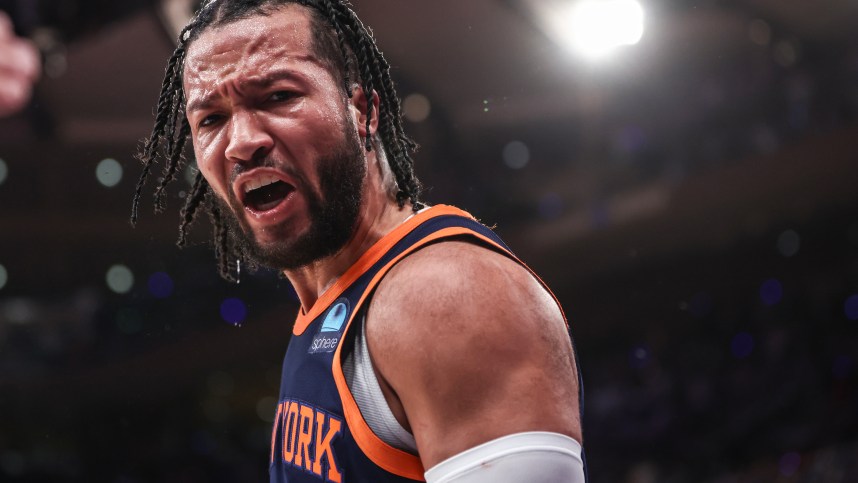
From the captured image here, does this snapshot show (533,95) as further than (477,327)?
Yes

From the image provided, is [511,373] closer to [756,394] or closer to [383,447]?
[383,447]

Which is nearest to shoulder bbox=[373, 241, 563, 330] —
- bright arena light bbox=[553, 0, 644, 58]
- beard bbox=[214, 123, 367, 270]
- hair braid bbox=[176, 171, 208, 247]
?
beard bbox=[214, 123, 367, 270]

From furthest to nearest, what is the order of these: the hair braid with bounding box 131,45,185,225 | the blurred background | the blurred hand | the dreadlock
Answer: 1. the blurred background
2. the blurred hand
3. the hair braid with bounding box 131,45,185,225
4. the dreadlock

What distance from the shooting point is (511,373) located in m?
0.89

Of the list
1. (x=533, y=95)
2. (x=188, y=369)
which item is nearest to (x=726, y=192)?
(x=533, y=95)

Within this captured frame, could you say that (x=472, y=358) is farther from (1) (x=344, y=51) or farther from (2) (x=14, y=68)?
(2) (x=14, y=68)

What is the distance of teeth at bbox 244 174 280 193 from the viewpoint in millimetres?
1214

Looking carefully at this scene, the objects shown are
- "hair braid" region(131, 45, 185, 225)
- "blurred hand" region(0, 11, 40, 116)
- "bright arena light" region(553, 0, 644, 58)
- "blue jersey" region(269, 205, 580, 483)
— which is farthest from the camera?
"bright arena light" region(553, 0, 644, 58)

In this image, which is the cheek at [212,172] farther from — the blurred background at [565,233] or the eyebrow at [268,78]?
the blurred background at [565,233]

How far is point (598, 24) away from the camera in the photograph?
173 inches

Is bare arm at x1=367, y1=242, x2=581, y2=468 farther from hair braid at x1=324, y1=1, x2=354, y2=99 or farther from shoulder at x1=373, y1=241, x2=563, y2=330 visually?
hair braid at x1=324, y1=1, x2=354, y2=99

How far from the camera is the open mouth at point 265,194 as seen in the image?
4.06 feet

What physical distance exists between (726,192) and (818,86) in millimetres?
946

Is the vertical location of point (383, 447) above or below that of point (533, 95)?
below
